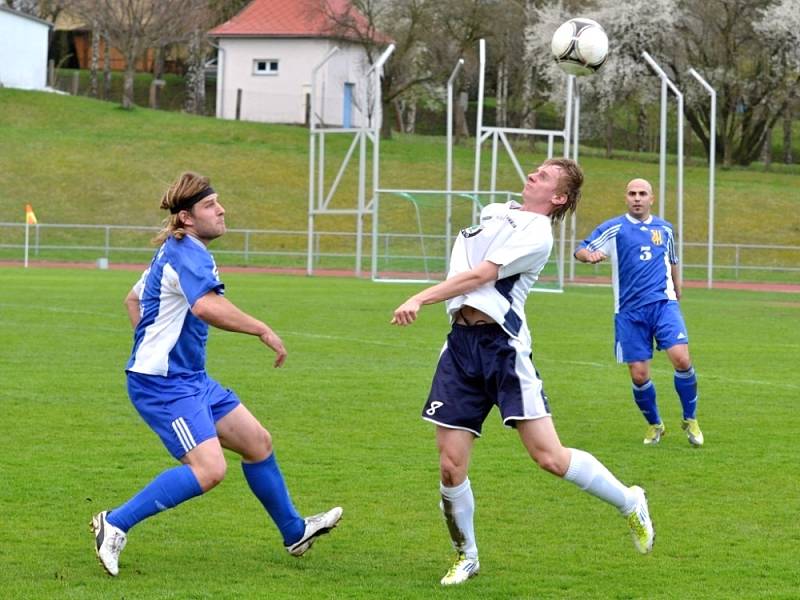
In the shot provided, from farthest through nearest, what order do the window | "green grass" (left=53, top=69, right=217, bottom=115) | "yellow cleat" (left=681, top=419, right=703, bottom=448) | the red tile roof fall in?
"green grass" (left=53, top=69, right=217, bottom=115), the window, the red tile roof, "yellow cleat" (left=681, top=419, right=703, bottom=448)

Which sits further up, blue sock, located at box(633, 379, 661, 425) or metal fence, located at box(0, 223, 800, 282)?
metal fence, located at box(0, 223, 800, 282)

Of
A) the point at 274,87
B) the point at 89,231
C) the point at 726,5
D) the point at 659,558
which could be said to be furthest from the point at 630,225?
the point at 274,87

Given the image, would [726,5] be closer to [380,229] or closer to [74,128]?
[380,229]

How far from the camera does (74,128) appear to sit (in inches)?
2101

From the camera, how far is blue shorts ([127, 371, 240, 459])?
6004 mm

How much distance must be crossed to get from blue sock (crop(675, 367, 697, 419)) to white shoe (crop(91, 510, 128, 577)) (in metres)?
5.18

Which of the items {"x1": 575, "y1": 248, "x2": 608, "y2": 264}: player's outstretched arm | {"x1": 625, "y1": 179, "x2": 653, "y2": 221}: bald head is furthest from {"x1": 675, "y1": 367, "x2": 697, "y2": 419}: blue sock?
{"x1": 625, "y1": 179, "x2": 653, "y2": 221}: bald head

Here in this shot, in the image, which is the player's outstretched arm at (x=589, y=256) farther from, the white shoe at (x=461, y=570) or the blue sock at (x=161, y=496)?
the blue sock at (x=161, y=496)

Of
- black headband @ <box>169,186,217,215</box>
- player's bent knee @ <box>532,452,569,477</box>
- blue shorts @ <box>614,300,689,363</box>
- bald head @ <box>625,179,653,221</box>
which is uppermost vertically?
bald head @ <box>625,179,653,221</box>

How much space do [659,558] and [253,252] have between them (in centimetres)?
3221

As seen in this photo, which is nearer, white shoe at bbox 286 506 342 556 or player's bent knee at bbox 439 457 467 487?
player's bent knee at bbox 439 457 467 487

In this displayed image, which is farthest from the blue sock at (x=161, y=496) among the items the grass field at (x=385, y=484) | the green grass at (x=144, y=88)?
the green grass at (x=144, y=88)

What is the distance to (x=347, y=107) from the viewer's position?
61531mm

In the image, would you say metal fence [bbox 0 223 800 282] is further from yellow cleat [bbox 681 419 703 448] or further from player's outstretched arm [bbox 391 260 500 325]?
player's outstretched arm [bbox 391 260 500 325]
